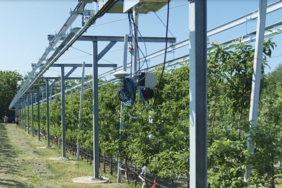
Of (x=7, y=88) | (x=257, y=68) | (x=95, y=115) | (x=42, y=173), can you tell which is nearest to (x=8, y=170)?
(x=42, y=173)

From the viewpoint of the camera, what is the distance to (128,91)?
299 inches

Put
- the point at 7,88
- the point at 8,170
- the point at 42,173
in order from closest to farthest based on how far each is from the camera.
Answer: the point at 42,173, the point at 8,170, the point at 7,88

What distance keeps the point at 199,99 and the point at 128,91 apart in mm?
2737

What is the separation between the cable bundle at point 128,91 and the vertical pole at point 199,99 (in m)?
2.48

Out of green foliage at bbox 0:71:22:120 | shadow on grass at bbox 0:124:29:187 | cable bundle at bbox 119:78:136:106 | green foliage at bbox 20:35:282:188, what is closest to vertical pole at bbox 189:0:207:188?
green foliage at bbox 20:35:282:188

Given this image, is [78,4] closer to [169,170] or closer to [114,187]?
[169,170]

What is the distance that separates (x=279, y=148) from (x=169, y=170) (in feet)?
10.0

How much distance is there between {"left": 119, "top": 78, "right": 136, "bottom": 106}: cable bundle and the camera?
745 cm

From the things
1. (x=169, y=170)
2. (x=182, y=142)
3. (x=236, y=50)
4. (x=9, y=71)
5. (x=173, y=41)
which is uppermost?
(x=9, y=71)

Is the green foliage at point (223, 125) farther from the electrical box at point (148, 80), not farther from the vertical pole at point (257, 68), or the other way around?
the electrical box at point (148, 80)

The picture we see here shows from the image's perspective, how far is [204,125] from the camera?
5.05 m

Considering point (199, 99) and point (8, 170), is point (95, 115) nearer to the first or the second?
point (8, 170)

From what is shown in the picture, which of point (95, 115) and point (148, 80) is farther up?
point (148, 80)

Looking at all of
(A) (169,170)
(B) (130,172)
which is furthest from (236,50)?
(B) (130,172)
